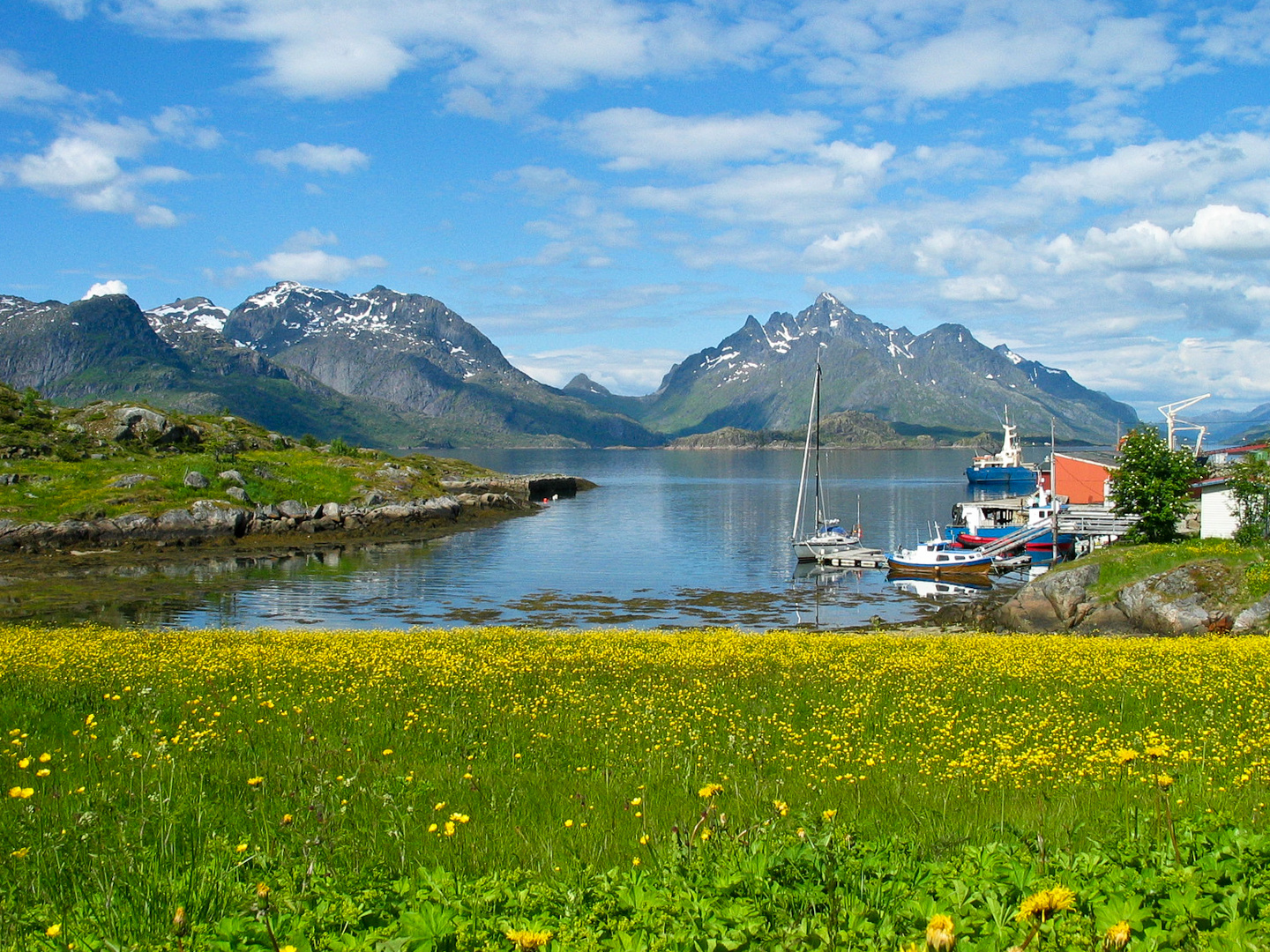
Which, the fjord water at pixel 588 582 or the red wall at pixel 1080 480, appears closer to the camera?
the fjord water at pixel 588 582

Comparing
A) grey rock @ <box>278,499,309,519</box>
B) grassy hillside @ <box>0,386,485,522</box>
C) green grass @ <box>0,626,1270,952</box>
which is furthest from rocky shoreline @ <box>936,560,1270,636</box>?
grassy hillside @ <box>0,386,485,522</box>

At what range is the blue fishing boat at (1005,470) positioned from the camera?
174000 millimetres

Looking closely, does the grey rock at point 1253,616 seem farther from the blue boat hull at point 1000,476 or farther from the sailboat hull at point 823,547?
the blue boat hull at point 1000,476

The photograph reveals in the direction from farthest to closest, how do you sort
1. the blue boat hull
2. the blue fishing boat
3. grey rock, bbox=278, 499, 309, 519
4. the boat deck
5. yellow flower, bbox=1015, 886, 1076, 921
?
the blue fishing boat → the blue boat hull → grey rock, bbox=278, 499, 309, 519 → the boat deck → yellow flower, bbox=1015, 886, 1076, 921

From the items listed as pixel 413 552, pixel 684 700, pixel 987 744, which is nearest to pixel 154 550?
pixel 413 552

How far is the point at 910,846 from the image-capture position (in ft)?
20.5

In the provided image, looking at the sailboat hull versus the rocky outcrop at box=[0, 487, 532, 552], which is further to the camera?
the sailboat hull

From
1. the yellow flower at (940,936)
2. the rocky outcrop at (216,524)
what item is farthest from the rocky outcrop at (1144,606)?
the rocky outcrop at (216,524)

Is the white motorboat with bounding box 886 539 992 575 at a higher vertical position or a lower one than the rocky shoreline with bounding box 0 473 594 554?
lower

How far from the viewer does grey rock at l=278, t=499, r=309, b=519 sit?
80.6m

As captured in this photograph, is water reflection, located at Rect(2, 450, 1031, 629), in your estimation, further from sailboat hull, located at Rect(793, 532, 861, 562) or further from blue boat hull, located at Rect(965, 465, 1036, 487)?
blue boat hull, located at Rect(965, 465, 1036, 487)

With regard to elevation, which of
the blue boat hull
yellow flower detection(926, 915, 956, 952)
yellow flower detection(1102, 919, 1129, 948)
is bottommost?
yellow flower detection(1102, 919, 1129, 948)

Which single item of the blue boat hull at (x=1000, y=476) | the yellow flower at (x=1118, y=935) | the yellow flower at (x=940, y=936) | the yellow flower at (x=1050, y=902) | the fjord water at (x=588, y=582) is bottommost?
the fjord water at (x=588, y=582)

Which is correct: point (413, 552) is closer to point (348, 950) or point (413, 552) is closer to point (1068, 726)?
point (1068, 726)
